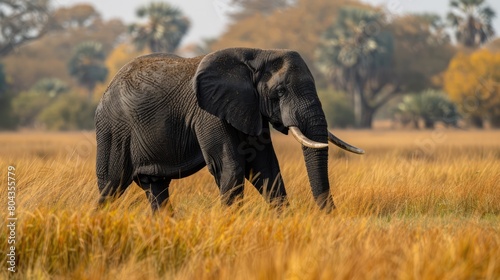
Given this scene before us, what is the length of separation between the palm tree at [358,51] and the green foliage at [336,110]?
3.11 m

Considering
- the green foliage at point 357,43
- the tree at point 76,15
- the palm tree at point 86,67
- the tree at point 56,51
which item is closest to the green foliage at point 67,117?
the green foliage at point 357,43

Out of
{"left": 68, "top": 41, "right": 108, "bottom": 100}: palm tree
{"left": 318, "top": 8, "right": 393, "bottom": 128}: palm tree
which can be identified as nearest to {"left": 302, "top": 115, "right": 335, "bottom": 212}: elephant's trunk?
{"left": 318, "top": 8, "right": 393, "bottom": 128}: palm tree

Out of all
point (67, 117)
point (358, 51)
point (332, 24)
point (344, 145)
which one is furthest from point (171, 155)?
point (332, 24)

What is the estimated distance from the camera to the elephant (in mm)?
8898

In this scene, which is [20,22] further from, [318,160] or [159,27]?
[318,160]

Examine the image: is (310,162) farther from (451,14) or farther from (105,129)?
(451,14)

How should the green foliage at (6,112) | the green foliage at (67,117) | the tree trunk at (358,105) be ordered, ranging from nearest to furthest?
the green foliage at (6,112) → the green foliage at (67,117) → the tree trunk at (358,105)

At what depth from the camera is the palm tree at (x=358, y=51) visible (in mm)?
59688

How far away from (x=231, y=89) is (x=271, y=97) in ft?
1.27

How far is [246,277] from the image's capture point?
19.8ft

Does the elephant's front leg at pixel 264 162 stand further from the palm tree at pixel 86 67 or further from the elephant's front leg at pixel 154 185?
the palm tree at pixel 86 67

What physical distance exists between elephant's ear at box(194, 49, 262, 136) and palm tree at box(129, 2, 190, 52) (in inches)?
2129

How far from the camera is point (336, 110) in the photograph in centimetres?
5472

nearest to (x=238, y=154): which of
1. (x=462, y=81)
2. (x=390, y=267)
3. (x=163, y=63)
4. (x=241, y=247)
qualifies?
(x=163, y=63)
